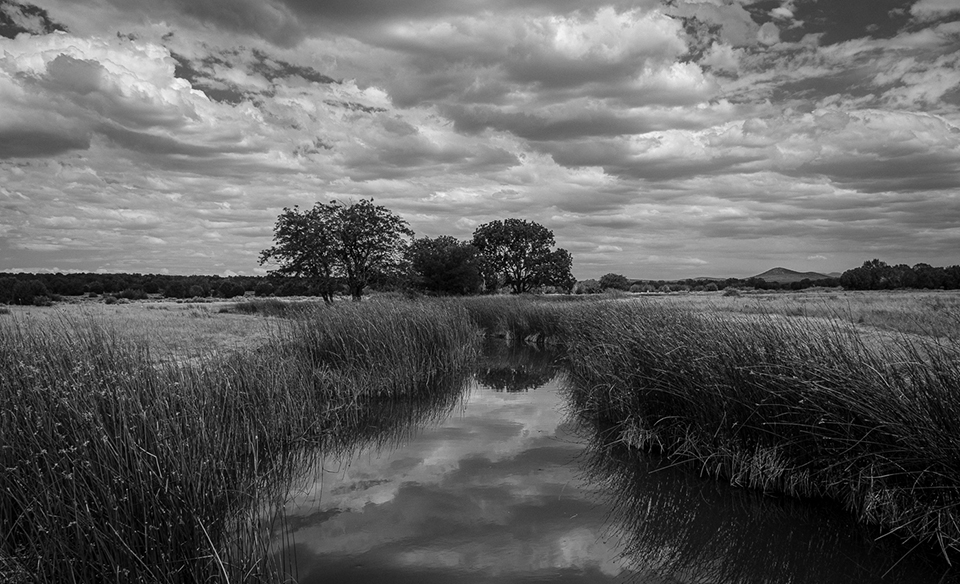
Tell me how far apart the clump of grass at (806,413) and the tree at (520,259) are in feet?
156

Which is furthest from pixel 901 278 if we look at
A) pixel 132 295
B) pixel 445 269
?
pixel 132 295

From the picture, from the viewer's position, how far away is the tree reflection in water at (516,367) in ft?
50.2

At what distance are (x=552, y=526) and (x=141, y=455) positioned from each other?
3.97m

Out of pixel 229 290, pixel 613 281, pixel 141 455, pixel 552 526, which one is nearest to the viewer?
pixel 141 455

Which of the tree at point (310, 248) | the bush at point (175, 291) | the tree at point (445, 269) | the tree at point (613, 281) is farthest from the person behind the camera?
the tree at point (613, 281)

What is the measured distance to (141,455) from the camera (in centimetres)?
425

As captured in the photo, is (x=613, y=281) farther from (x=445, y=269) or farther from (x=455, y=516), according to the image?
(x=455, y=516)

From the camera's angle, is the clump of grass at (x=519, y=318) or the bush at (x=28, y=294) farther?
the bush at (x=28, y=294)

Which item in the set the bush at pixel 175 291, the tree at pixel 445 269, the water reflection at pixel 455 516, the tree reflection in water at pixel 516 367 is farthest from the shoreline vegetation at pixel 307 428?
the bush at pixel 175 291

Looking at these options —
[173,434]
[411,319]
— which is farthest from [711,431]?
[411,319]

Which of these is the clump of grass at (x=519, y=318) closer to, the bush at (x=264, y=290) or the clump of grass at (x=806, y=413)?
the clump of grass at (x=806, y=413)

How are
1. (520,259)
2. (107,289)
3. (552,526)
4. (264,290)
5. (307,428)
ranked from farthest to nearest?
1. (264,290)
2. (107,289)
3. (520,259)
4. (307,428)
5. (552,526)

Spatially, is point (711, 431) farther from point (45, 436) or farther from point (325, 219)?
point (325, 219)

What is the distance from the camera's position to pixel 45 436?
4.74 meters
